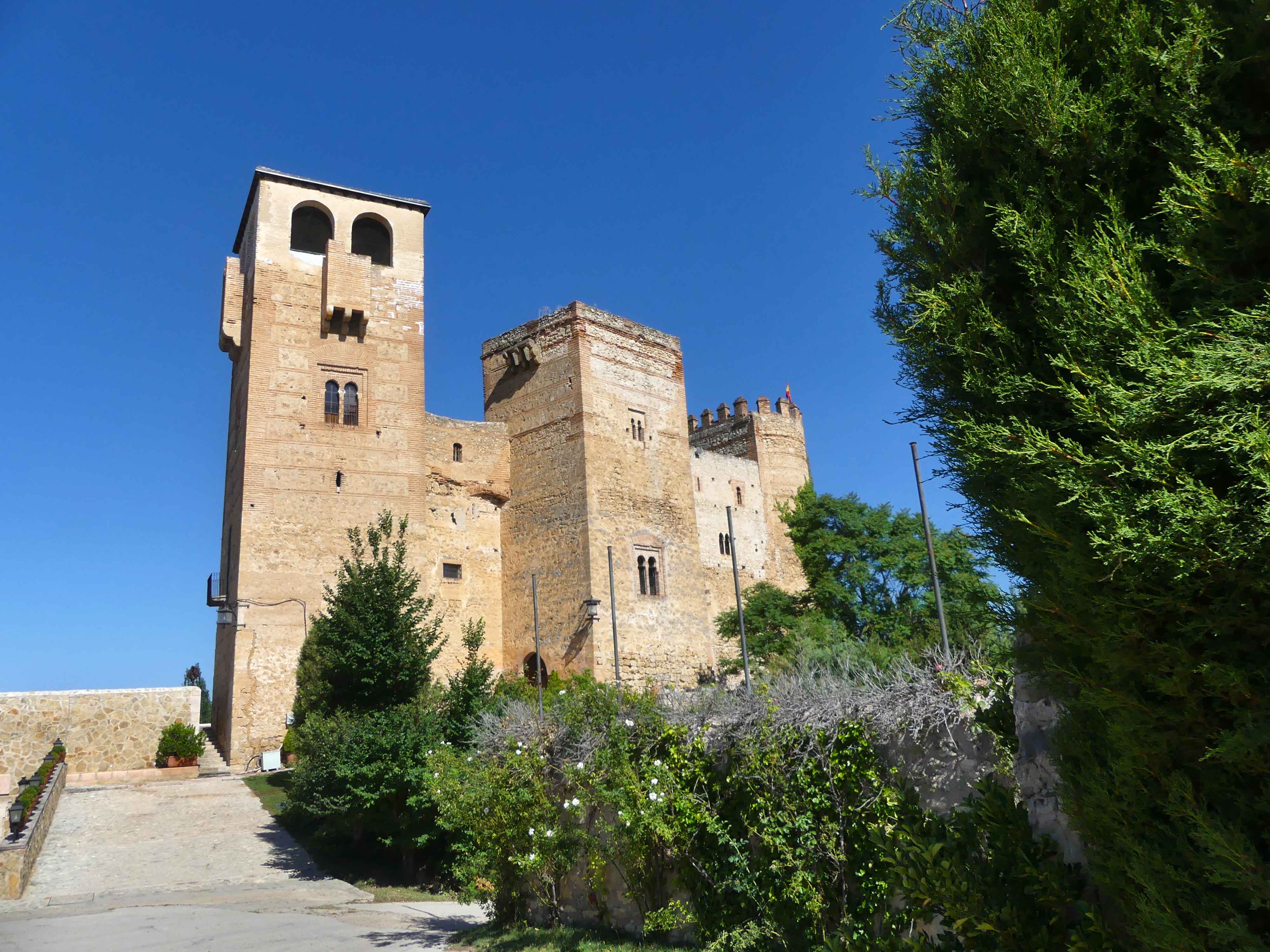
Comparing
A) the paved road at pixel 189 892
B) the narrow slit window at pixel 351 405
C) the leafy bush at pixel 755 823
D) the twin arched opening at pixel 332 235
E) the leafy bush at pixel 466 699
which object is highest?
the twin arched opening at pixel 332 235

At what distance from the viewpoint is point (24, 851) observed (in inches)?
458

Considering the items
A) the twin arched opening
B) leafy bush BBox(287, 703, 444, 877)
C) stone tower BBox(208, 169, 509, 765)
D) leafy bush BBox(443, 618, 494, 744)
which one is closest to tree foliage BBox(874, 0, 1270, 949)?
leafy bush BBox(287, 703, 444, 877)

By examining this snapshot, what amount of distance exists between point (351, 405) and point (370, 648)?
12895mm

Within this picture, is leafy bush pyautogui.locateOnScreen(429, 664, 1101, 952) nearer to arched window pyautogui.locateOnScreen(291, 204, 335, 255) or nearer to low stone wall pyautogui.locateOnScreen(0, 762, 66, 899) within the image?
low stone wall pyautogui.locateOnScreen(0, 762, 66, 899)

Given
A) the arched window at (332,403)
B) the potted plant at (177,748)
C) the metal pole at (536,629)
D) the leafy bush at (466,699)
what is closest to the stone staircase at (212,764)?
the potted plant at (177,748)

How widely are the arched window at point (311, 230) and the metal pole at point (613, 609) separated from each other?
42.8 ft

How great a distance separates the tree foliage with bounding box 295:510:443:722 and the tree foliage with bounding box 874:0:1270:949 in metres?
11.2

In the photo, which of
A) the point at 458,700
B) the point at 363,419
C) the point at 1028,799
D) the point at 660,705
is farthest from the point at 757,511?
the point at 1028,799

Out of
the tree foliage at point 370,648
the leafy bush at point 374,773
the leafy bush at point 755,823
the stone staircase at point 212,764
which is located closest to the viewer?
the leafy bush at point 755,823

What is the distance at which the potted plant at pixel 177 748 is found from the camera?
822 inches

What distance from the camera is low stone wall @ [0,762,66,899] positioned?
11.2 m

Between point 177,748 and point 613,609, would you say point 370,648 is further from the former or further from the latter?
point 177,748

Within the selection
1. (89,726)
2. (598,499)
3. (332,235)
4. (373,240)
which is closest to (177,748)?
(89,726)

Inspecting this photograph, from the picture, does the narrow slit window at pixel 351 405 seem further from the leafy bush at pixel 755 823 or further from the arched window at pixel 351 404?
the leafy bush at pixel 755 823
